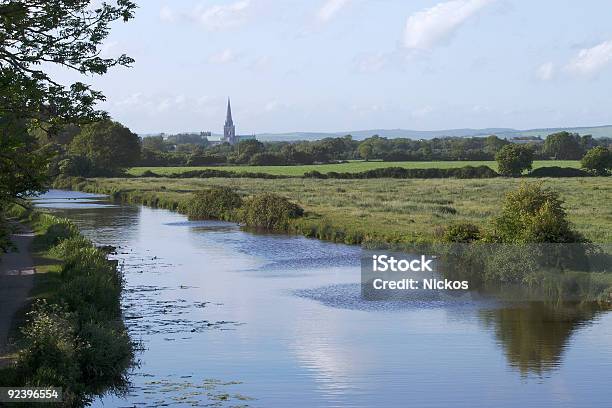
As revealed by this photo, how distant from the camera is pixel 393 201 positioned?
231ft

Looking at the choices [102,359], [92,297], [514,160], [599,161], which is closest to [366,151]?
[514,160]

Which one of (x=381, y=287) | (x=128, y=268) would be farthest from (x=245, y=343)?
(x=128, y=268)

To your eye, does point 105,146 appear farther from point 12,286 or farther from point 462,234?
point 12,286

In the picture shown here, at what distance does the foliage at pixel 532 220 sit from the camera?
33.6 meters

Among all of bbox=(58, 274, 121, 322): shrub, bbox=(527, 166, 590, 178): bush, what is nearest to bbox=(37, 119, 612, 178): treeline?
bbox=(527, 166, 590, 178): bush

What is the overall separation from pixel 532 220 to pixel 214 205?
3985 centimetres

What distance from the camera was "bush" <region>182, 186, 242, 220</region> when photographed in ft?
229

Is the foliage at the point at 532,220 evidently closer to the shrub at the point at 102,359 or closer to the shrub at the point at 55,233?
the shrub at the point at 102,359

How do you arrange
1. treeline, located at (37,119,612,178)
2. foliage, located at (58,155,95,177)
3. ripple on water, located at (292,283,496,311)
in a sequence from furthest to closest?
foliage, located at (58,155,95,177) < treeline, located at (37,119,612,178) < ripple on water, located at (292,283,496,311)

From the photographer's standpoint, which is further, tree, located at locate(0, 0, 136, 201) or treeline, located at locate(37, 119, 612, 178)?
treeline, located at locate(37, 119, 612, 178)

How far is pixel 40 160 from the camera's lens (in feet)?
64.0

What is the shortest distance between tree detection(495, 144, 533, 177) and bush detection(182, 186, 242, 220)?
52135 millimetres

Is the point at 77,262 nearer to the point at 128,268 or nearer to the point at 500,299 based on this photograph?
the point at 128,268

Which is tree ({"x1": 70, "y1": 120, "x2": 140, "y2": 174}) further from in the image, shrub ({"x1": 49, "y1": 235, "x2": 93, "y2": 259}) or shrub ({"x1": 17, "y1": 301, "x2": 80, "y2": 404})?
shrub ({"x1": 17, "y1": 301, "x2": 80, "y2": 404})
